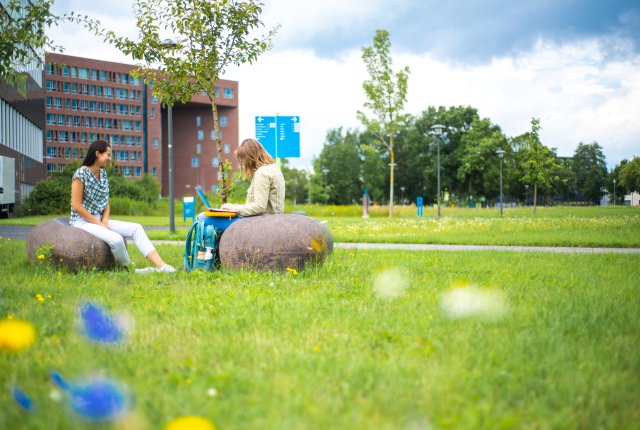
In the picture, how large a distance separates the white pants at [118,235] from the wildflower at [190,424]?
5284 millimetres

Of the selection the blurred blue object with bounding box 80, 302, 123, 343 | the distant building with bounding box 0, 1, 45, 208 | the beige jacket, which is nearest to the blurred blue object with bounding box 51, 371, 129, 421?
the blurred blue object with bounding box 80, 302, 123, 343

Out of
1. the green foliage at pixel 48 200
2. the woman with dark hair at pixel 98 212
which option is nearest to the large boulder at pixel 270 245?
the woman with dark hair at pixel 98 212

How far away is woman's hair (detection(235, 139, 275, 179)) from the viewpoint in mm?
7508

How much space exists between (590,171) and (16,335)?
412ft

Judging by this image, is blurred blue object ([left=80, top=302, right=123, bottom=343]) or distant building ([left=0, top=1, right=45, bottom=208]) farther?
distant building ([left=0, top=1, right=45, bottom=208])

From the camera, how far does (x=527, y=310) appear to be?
15.6 ft

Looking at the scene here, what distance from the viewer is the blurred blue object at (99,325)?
3.95 metres

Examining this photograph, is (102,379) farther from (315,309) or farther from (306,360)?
(315,309)

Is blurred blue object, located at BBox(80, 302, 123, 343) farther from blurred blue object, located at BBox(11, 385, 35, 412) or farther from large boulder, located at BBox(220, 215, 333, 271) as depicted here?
large boulder, located at BBox(220, 215, 333, 271)

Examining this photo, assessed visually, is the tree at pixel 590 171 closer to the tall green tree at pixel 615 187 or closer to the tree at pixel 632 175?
the tall green tree at pixel 615 187

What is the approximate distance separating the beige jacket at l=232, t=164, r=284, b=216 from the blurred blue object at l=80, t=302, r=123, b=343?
2.93 meters

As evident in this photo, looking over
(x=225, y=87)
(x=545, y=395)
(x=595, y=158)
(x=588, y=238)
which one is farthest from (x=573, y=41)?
(x=595, y=158)

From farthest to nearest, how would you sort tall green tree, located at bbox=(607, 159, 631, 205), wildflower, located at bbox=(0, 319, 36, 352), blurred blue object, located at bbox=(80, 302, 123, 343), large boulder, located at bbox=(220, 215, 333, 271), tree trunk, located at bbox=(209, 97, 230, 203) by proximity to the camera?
tall green tree, located at bbox=(607, 159, 631, 205)
tree trunk, located at bbox=(209, 97, 230, 203)
large boulder, located at bbox=(220, 215, 333, 271)
blurred blue object, located at bbox=(80, 302, 123, 343)
wildflower, located at bbox=(0, 319, 36, 352)

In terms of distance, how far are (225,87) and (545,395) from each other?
95.5 m
